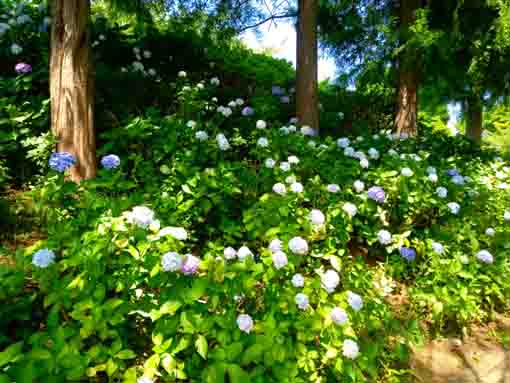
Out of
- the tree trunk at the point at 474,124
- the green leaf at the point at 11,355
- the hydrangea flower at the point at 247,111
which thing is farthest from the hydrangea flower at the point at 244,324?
the tree trunk at the point at 474,124

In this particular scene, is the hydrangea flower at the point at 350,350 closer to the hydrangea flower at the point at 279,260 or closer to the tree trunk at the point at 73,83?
the hydrangea flower at the point at 279,260

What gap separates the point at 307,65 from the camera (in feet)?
13.7

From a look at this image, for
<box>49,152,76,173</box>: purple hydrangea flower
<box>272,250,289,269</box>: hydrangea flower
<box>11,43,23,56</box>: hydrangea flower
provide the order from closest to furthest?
<box>272,250,289,269</box>: hydrangea flower < <box>49,152,76,173</box>: purple hydrangea flower < <box>11,43,23,56</box>: hydrangea flower

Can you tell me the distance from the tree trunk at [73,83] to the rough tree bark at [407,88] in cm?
346

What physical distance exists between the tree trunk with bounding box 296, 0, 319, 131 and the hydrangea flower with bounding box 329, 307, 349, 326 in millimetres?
2817

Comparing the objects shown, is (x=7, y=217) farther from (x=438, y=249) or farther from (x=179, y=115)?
(x=438, y=249)

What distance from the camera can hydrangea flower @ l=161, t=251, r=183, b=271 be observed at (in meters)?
1.44

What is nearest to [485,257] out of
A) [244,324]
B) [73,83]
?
[244,324]

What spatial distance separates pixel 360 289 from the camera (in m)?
2.27

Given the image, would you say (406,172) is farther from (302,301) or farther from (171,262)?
(171,262)

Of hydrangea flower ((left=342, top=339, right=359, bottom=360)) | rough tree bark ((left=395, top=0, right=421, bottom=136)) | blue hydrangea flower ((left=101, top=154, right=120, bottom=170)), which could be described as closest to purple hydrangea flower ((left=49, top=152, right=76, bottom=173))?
blue hydrangea flower ((left=101, top=154, right=120, bottom=170))

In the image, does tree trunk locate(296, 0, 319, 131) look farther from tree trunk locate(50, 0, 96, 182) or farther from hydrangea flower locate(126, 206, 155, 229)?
hydrangea flower locate(126, 206, 155, 229)

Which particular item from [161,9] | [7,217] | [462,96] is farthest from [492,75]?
[7,217]

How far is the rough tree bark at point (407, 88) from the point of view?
4.50 metres
